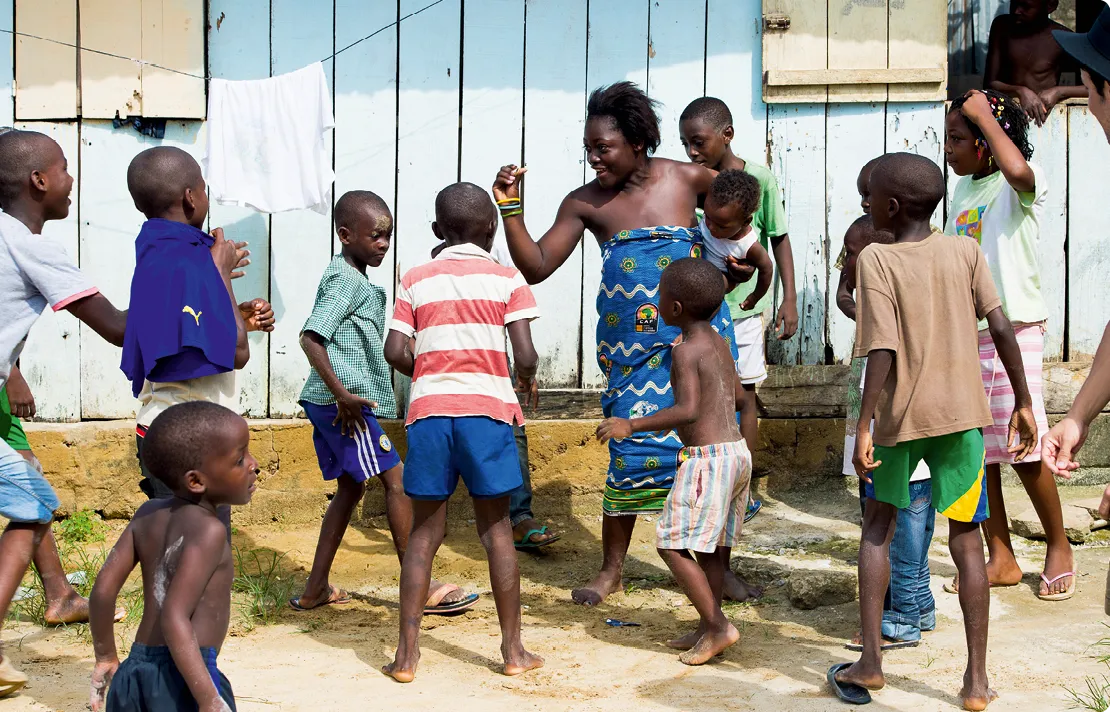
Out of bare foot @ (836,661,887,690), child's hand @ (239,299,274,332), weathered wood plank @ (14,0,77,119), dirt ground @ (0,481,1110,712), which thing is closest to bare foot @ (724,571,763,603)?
dirt ground @ (0,481,1110,712)

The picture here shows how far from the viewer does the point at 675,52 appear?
616cm

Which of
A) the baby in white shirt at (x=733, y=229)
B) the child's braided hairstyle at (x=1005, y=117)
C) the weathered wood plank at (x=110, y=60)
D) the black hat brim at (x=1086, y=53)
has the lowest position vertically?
the baby in white shirt at (x=733, y=229)

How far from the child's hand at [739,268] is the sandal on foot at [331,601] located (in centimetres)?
211

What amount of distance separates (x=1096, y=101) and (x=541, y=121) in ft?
12.4

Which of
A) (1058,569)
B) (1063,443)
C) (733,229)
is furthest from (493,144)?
(1063,443)

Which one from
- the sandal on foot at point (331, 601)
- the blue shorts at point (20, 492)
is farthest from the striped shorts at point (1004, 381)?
the blue shorts at point (20, 492)

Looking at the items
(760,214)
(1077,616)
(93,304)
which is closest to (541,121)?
(760,214)

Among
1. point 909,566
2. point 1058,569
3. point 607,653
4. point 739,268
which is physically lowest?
point 607,653

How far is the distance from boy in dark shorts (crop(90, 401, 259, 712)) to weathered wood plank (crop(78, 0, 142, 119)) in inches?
136

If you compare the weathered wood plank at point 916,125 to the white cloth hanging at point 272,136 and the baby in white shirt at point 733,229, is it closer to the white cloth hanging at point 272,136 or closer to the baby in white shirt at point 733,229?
the baby in white shirt at point 733,229

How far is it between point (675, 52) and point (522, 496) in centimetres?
240

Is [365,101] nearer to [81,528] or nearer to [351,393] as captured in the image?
[351,393]

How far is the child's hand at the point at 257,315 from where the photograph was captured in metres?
4.09

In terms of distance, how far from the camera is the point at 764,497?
20.6ft
